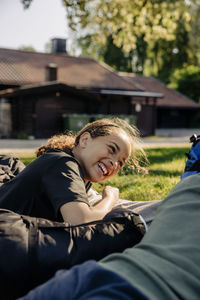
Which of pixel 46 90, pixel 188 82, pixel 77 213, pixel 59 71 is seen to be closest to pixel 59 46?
pixel 59 71

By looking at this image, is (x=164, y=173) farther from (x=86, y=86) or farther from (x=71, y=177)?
(x=86, y=86)

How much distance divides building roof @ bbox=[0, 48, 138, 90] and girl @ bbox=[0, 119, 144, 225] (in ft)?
67.8

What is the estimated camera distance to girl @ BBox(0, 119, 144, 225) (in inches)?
84.0

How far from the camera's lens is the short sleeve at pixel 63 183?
6.97ft

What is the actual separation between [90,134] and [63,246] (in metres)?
1.08

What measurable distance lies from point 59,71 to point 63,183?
25.0m

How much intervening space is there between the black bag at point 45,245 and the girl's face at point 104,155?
0.55 metres

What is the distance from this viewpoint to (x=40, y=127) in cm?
2133

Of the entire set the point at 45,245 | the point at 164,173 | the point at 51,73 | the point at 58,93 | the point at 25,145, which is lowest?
the point at 25,145

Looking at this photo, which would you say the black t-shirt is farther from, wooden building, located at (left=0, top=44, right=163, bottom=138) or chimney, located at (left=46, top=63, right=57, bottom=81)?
chimney, located at (left=46, top=63, right=57, bottom=81)

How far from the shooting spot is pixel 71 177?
7.32ft

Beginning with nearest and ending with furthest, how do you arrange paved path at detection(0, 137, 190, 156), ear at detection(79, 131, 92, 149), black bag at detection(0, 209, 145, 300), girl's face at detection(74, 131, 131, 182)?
Answer: black bag at detection(0, 209, 145, 300), girl's face at detection(74, 131, 131, 182), ear at detection(79, 131, 92, 149), paved path at detection(0, 137, 190, 156)

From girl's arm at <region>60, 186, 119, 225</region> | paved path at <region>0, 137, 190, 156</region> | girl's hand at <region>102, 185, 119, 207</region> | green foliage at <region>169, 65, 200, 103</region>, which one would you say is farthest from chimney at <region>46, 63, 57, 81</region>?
girl's arm at <region>60, 186, 119, 225</region>

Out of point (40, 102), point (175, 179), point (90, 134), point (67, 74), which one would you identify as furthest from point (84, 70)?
point (90, 134)
